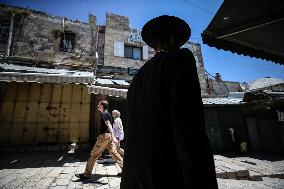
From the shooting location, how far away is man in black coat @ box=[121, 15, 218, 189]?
105cm

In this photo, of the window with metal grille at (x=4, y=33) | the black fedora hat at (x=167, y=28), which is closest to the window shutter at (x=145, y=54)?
the window with metal grille at (x=4, y=33)

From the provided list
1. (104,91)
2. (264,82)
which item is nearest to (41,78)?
(104,91)

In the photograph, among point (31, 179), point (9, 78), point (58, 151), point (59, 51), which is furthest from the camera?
point (59, 51)

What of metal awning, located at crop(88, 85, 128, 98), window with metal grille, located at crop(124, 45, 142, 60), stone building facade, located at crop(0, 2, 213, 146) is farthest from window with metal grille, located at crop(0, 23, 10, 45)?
metal awning, located at crop(88, 85, 128, 98)

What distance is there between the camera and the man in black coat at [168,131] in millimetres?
1053

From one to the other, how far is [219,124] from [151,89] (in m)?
12.4

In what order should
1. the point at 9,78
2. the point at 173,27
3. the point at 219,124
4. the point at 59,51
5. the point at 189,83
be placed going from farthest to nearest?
the point at 59,51 < the point at 219,124 < the point at 9,78 < the point at 173,27 < the point at 189,83

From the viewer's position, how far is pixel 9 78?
7777mm

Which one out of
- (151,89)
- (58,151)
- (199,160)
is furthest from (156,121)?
(58,151)

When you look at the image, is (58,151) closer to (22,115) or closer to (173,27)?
(22,115)

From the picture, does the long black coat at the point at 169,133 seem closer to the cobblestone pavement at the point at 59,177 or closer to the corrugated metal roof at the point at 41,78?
the cobblestone pavement at the point at 59,177

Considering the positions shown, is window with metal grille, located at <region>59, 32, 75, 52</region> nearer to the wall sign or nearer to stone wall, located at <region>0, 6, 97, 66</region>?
Result: stone wall, located at <region>0, 6, 97, 66</region>

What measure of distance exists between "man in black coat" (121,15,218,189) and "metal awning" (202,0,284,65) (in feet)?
5.29

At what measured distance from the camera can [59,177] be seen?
538cm
